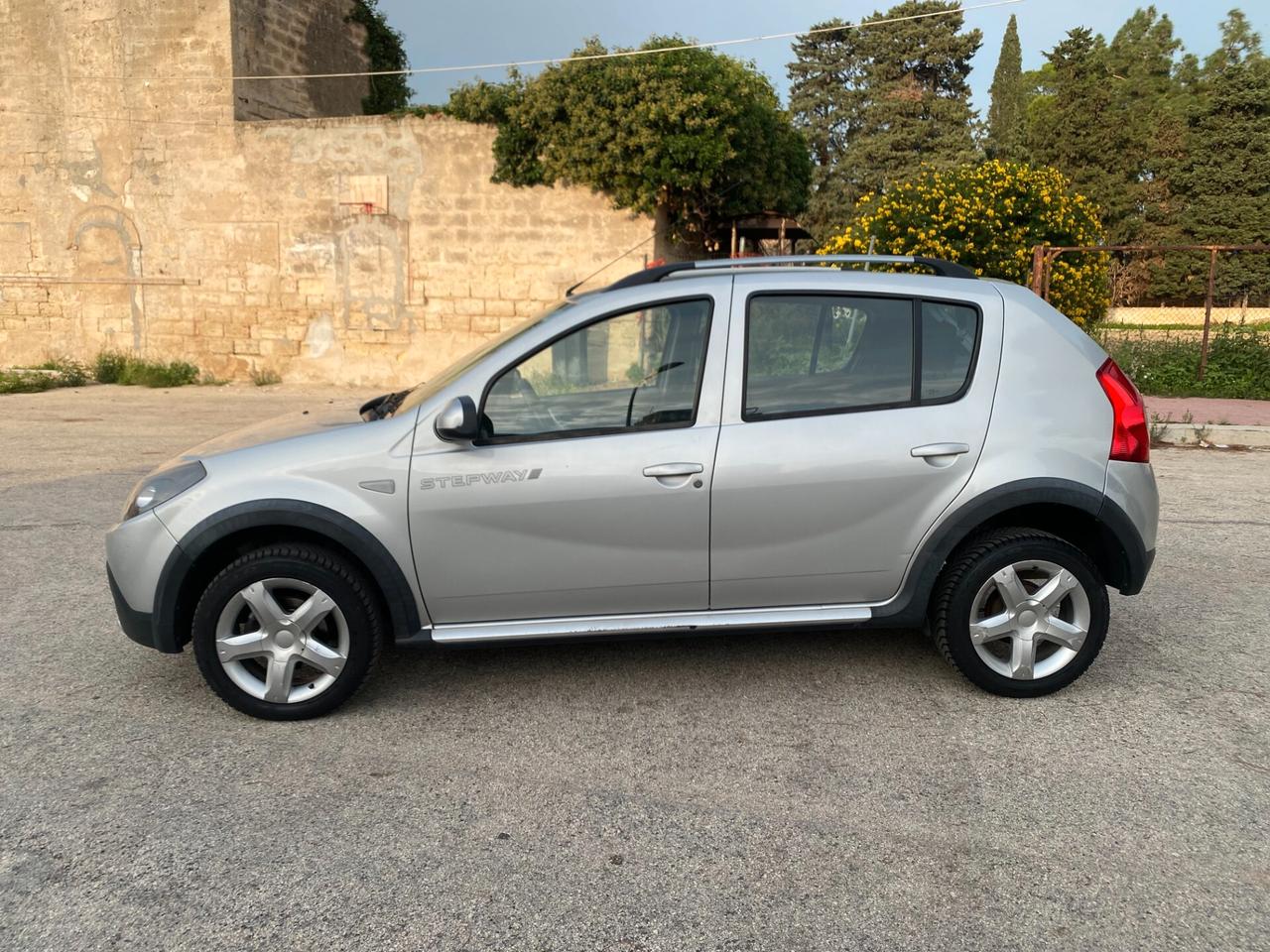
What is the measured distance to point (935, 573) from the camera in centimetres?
382

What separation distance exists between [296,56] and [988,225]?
42.6ft

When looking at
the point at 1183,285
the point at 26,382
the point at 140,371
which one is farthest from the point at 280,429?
the point at 1183,285

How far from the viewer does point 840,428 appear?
12.3 feet

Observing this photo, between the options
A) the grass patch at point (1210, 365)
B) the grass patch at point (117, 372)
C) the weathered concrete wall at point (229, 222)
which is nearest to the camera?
the grass patch at point (1210, 365)

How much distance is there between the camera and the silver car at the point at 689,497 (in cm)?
363

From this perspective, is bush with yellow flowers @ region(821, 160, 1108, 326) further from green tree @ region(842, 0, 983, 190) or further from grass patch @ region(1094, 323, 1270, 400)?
green tree @ region(842, 0, 983, 190)

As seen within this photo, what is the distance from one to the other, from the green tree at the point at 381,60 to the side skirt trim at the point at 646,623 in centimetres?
1962

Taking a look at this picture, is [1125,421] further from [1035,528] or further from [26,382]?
[26,382]

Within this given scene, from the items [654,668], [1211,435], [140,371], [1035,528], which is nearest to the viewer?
[1035,528]

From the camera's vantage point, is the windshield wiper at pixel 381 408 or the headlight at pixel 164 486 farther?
the windshield wiper at pixel 381 408

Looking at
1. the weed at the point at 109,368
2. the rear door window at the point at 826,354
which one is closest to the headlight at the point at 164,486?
the rear door window at the point at 826,354

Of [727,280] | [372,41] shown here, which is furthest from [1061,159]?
[727,280]

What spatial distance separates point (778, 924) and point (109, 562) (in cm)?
281

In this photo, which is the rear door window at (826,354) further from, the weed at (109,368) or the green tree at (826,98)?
the green tree at (826,98)
